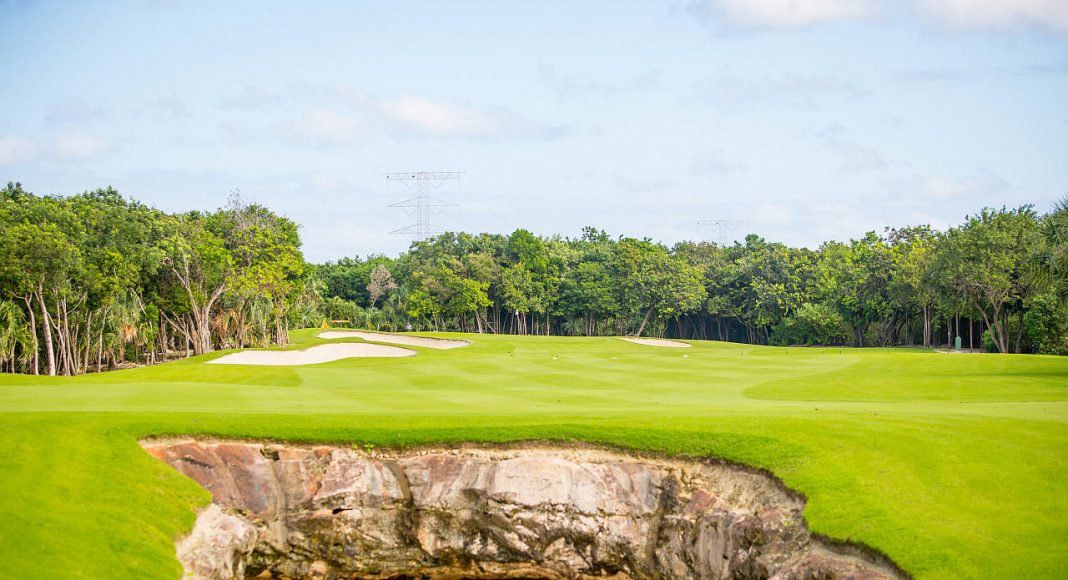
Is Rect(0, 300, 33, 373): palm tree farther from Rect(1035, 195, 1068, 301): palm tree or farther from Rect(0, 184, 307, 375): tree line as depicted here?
Rect(1035, 195, 1068, 301): palm tree

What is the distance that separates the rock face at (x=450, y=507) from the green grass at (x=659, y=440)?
526mm

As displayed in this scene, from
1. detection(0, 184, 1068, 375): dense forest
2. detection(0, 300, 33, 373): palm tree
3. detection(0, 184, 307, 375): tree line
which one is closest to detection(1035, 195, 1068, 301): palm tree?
detection(0, 184, 1068, 375): dense forest

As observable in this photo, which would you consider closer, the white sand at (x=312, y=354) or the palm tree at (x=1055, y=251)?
the palm tree at (x=1055, y=251)

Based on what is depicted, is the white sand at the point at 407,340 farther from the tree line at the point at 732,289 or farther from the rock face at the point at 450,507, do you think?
the rock face at the point at 450,507

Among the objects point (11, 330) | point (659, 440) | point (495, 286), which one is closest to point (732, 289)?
point (495, 286)

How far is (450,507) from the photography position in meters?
17.8

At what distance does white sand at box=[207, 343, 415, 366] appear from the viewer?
40812 mm

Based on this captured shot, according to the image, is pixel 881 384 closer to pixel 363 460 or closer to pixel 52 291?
pixel 363 460

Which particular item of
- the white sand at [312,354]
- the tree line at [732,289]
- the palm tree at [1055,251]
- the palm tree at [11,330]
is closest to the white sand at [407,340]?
the white sand at [312,354]

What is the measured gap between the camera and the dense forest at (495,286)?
37.2 m

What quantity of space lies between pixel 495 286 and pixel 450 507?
73987 mm

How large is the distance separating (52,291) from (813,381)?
30984 mm

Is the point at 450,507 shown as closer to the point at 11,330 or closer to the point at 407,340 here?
the point at 11,330

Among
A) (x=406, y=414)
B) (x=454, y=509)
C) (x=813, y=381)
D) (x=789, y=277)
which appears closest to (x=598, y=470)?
(x=454, y=509)
